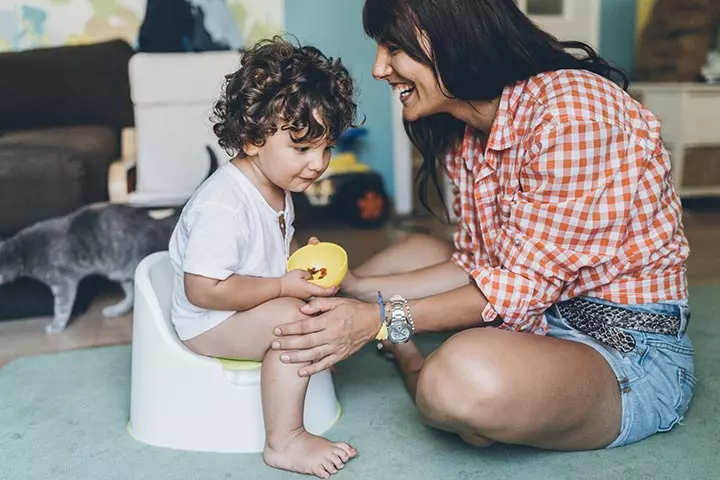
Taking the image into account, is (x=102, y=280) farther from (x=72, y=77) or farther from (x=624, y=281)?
(x=624, y=281)

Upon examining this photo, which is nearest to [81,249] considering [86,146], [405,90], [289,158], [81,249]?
[81,249]

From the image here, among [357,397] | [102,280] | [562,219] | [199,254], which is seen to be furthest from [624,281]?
[102,280]

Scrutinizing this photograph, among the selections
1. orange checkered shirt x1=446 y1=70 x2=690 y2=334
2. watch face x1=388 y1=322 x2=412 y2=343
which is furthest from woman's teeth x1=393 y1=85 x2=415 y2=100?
watch face x1=388 y1=322 x2=412 y2=343

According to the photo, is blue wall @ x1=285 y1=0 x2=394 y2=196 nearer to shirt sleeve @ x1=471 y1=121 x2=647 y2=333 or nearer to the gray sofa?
the gray sofa

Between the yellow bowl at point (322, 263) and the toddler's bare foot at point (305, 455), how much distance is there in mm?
245

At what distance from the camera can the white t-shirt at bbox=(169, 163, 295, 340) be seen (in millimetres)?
1092

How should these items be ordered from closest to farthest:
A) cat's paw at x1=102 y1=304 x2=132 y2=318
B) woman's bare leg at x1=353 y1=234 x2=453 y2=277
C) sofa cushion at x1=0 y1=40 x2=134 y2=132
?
1. woman's bare leg at x1=353 y1=234 x2=453 y2=277
2. cat's paw at x1=102 y1=304 x2=132 y2=318
3. sofa cushion at x1=0 y1=40 x2=134 y2=132

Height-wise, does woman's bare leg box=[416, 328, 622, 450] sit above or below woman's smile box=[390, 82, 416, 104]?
below

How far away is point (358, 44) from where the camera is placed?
10.3 feet

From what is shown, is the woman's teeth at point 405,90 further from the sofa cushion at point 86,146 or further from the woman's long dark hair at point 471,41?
the sofa cushion at point 86,146

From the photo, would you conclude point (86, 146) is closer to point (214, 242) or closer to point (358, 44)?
point (214, 242)

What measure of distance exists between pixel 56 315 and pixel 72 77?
46.7 inches

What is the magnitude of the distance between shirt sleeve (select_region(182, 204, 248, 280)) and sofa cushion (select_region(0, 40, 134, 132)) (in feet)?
5.90

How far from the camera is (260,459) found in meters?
1.17
